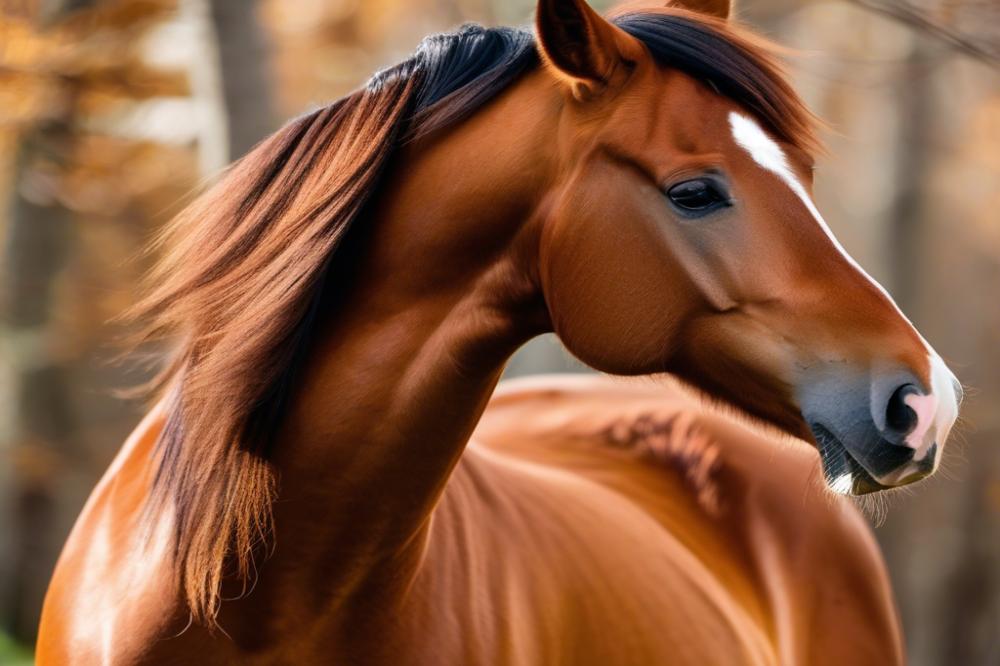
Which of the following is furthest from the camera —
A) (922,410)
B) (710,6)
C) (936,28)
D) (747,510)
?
(747,510)

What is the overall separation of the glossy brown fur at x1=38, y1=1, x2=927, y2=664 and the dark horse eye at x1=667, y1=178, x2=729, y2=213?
0.04 meters

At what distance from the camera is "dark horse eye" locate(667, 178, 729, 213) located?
1854mm

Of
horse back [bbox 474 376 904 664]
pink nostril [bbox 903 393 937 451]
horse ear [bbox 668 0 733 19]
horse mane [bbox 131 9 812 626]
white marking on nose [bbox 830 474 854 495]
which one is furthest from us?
horse back [bbox 474 376 904 664]

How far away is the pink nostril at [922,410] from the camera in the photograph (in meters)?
1.71

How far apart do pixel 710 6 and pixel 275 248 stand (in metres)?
1.00

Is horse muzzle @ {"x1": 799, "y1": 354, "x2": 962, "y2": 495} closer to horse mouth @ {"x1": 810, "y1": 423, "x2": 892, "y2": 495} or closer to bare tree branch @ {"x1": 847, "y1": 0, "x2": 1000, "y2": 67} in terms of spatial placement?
horse mouth @ {"x1": 810, "y1": 423, "x2": 892, "y2": 495}

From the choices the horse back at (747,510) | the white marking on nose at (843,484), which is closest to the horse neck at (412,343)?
the white marking on nose at (843,484)

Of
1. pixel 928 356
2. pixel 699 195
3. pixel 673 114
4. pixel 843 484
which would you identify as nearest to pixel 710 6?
pixel 673 114

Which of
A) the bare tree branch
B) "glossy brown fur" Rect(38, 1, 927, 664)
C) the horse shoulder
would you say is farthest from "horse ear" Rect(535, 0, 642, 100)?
the bare tree branch

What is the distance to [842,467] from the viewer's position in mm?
1814

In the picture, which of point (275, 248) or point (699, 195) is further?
point (275, 248)

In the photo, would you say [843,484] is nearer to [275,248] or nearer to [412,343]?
[412,343]

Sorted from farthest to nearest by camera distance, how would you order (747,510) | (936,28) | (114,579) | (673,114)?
(747,510) < (936,28) < (114,579) < (673,114)

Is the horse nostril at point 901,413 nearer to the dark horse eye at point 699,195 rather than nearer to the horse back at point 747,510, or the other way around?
the dark horse eye at point 699,195
